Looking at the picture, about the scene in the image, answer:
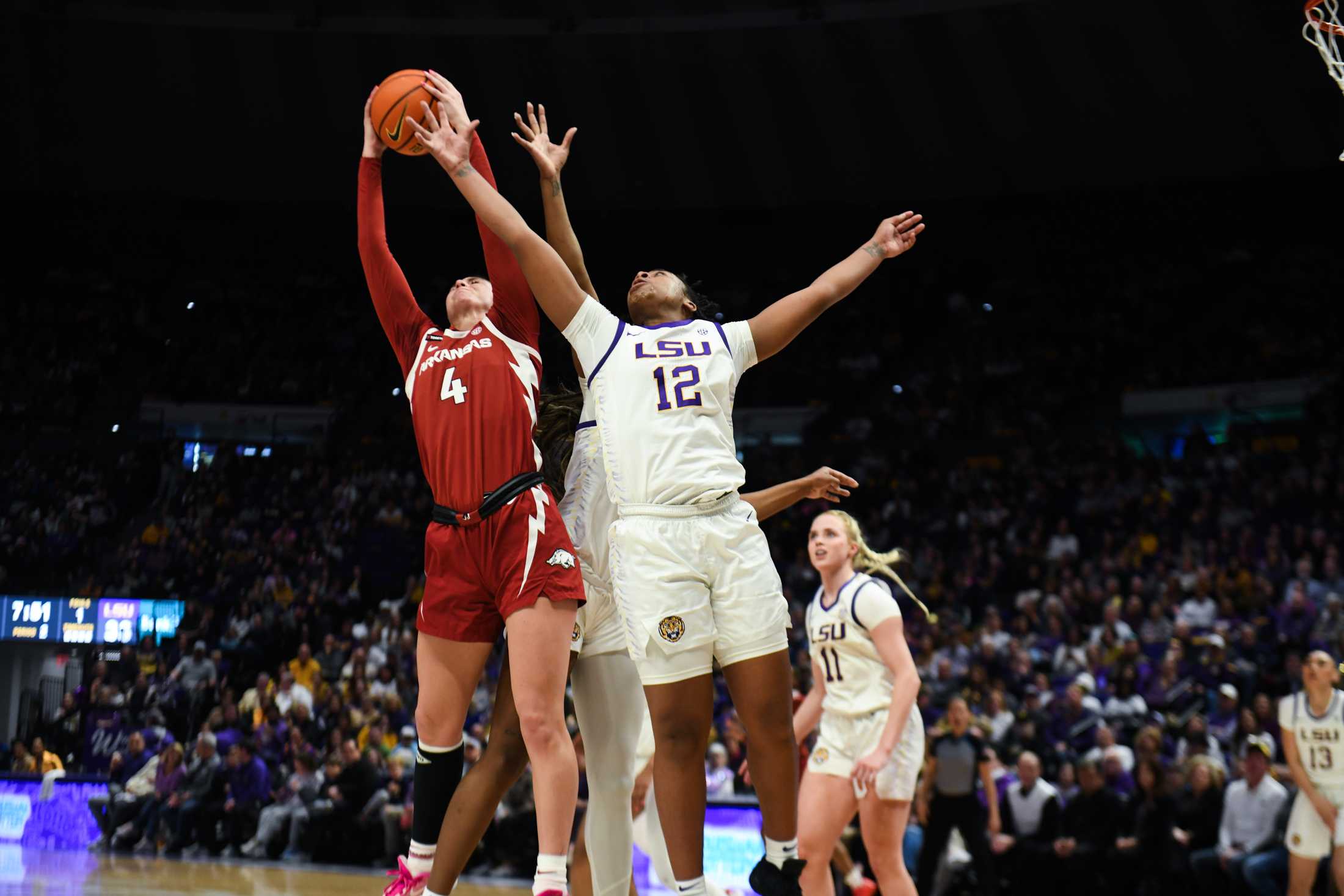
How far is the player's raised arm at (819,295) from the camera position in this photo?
4.01 m

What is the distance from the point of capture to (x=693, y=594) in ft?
12.2

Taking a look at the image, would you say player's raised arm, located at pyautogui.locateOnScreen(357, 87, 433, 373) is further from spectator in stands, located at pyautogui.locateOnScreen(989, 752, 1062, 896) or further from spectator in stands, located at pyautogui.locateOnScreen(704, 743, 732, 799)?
spectator in stands, located at pyautogui.locateOnScreen(704, 743, 732, 799)

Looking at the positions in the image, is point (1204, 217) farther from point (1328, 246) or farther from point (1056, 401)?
point (1056, 401)

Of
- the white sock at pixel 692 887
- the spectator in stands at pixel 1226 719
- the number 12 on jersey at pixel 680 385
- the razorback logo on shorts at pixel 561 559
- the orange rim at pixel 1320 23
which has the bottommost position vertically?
the white sock at pixel 692 887

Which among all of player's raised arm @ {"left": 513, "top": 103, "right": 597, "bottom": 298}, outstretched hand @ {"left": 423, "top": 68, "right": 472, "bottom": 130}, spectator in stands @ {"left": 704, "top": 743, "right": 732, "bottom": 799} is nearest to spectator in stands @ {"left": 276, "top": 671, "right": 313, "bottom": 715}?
spectator in stands @ {"left": 704, "top": 743, "right": 732, "bottom": 799}

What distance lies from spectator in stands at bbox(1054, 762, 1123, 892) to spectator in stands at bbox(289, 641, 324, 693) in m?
8.48

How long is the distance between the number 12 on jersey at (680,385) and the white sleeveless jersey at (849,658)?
8.64ft

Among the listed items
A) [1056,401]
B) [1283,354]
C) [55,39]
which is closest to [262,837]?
[55,39]

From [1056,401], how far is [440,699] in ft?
54.1

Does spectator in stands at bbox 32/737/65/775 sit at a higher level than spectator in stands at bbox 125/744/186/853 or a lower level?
higher

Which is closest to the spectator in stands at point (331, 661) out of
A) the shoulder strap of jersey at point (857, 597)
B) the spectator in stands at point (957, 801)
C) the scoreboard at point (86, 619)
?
the scoreboard at point (86, 619)

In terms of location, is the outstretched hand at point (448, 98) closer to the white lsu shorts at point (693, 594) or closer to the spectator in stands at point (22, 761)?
the white lsu shorts at point (693, 594)

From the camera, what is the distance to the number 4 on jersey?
13.8 ft

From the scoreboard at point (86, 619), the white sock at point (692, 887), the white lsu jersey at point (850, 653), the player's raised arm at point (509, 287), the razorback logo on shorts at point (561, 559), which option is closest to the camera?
the white sock at point (692, 887)
